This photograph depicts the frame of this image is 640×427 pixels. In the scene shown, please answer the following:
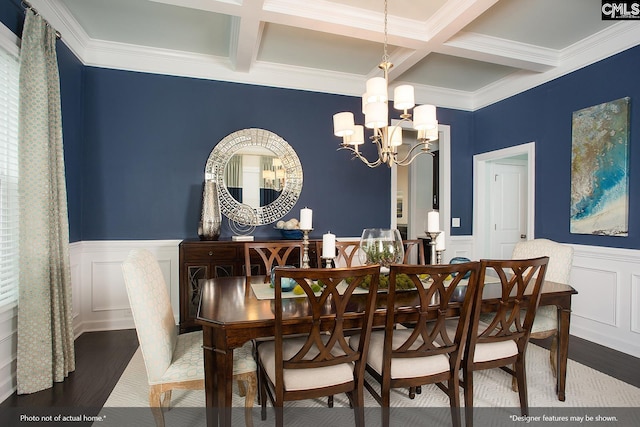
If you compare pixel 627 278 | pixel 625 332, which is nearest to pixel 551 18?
pixel 627 278

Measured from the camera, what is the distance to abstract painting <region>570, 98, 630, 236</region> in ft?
9.97

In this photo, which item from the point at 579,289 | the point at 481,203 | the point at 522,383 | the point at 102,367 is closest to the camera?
the point at 522,383

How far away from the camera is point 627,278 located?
3.01 meters

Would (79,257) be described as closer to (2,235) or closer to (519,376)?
(2,235)

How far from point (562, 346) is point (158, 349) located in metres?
2.36

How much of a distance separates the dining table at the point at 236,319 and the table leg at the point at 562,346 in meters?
0.04

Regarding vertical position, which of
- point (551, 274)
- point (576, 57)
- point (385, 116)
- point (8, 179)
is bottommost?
point (551, 274)

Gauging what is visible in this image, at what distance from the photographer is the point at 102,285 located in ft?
11.4

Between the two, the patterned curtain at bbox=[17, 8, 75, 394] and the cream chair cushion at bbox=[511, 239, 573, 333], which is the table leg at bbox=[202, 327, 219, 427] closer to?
the patterned curtain at bbox=[17, 8, 75, 394]

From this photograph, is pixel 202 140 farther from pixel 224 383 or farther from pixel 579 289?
pixel 579 289

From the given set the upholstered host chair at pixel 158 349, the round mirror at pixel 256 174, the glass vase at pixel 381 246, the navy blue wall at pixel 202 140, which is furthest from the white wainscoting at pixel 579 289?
the glass vase at pixel 381 246

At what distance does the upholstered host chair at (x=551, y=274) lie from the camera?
2309 millimetres

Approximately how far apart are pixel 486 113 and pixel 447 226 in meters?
1.59

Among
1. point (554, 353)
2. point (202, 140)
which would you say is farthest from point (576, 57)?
point (202, 140)
